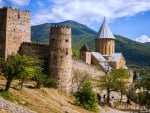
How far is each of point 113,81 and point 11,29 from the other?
22794 mm

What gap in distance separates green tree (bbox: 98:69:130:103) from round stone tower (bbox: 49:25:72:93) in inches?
496

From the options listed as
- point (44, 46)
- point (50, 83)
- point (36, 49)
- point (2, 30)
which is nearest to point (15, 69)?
point (50, 83)

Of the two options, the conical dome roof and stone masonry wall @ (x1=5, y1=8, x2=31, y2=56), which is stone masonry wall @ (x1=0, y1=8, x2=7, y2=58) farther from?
the conical dome roof

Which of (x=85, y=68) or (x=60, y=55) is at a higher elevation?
(x=60, y=55)

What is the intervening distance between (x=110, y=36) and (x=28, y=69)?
160 feet

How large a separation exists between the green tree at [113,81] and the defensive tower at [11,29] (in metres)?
18.3

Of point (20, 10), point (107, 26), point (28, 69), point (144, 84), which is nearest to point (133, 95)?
point (144, 84)

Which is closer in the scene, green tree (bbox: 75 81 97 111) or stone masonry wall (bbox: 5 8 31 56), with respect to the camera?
green tree (bbox: 75 81 97 111)

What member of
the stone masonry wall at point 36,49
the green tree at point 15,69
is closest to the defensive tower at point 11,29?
the stone masonry wall at point 36,49

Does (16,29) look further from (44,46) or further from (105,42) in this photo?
(105,42)

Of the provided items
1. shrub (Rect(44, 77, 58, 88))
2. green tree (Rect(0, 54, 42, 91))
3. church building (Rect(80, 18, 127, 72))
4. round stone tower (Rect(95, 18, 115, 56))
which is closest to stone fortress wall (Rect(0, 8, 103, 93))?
shrub (Rect(44, 77, 58, 88))

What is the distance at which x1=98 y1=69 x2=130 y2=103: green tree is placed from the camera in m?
75.2

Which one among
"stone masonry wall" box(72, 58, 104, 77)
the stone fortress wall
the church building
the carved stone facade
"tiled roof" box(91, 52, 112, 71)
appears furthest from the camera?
the carved stone facade

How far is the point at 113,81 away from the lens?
251 feet
